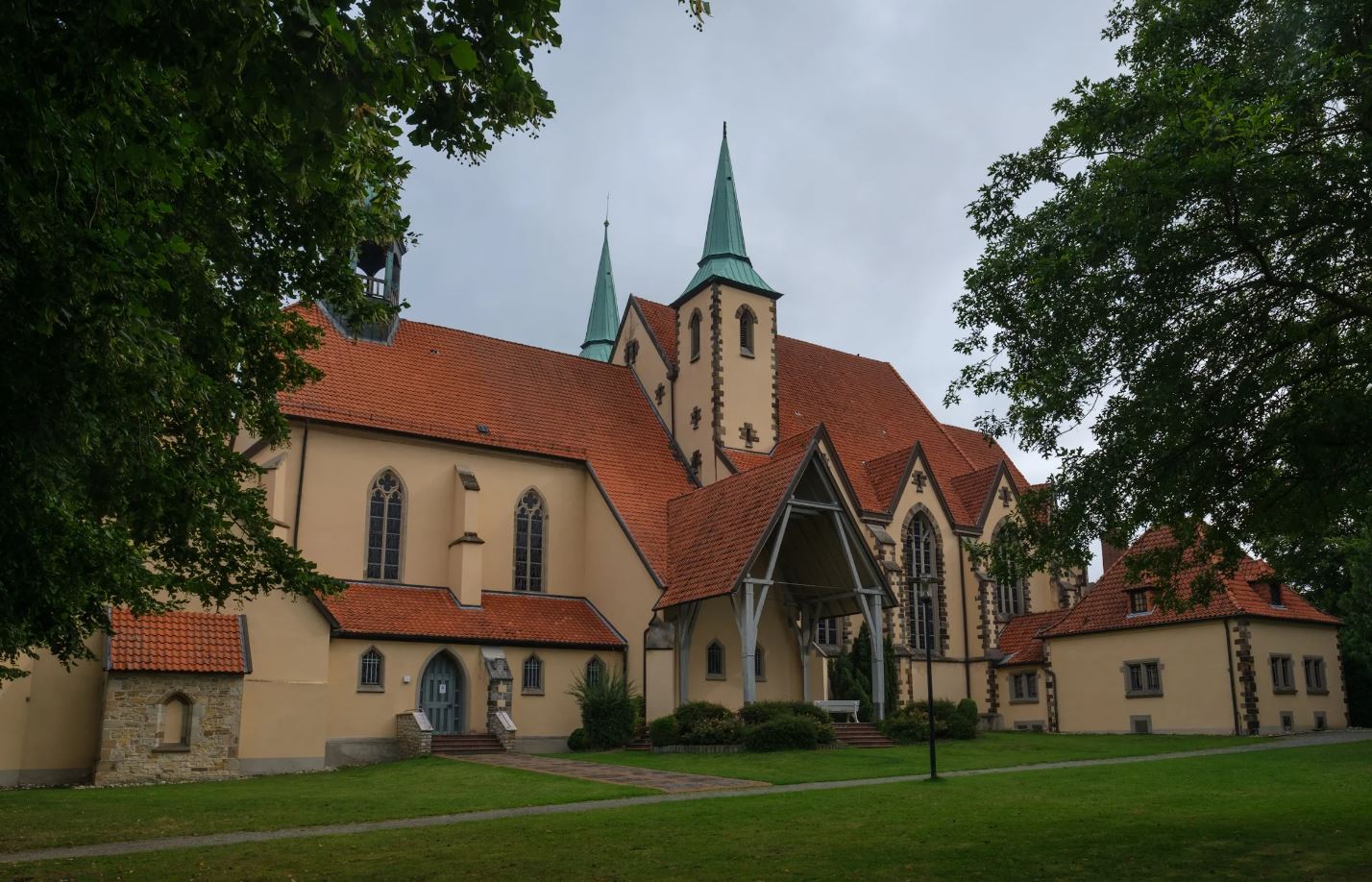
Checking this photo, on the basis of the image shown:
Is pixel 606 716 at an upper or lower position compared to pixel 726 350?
lower

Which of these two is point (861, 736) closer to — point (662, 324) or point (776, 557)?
point (776, 557)

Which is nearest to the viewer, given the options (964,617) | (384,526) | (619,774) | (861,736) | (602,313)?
(619,774)

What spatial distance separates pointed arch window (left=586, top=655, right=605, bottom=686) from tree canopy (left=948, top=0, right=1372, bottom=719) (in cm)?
1704

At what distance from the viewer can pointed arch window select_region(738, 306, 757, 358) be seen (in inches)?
1380

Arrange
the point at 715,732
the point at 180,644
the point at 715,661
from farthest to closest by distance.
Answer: the point at 715,661 → the point at 715,732 → the point at 180,644

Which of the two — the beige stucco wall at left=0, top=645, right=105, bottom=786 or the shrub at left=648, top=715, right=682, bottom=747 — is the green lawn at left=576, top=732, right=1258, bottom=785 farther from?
the beige stucco wall at left=0, top=645, right=105, bottom=786

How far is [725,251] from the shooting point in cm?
3584

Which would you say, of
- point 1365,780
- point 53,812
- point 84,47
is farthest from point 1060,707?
point 84,47

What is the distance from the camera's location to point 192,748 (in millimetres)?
21562

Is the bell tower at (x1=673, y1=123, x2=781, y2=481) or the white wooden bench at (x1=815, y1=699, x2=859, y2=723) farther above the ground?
the bell tower at (x1=673, y1=123, x2=781, y2=481)

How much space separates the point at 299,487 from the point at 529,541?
655 centimetres

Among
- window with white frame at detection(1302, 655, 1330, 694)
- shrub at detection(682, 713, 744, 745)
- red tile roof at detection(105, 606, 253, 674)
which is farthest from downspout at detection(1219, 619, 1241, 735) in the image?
red tile roof at detection(105, 606, 253, 674)

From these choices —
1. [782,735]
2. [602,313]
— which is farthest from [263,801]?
[602,313]

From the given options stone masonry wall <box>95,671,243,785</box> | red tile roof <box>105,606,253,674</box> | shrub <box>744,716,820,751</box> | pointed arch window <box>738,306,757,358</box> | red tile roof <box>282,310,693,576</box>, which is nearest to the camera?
stone masonry wall <box>95,671,243,785</box>
